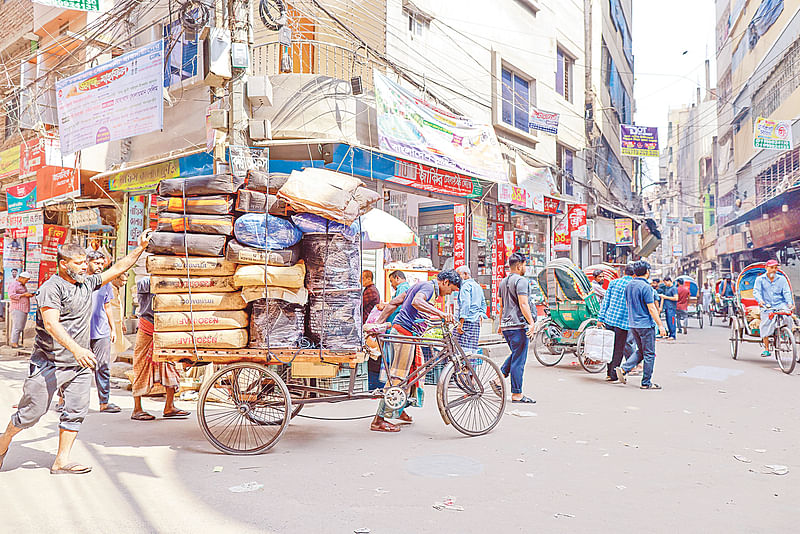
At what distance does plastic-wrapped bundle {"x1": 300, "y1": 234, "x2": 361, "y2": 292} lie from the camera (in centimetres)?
557

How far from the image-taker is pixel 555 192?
1758 centimetres

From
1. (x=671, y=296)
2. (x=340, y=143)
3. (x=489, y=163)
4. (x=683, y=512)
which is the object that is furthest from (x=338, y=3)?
(x=671, y=296)

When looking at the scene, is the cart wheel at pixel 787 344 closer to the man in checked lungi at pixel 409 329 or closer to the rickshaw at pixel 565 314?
the rickshaw at pixel 565 314

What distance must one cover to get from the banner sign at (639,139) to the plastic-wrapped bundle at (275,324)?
2031cm

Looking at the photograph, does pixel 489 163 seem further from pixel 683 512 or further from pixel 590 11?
pixel 590 11

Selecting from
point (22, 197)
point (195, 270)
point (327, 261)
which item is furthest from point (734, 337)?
point (22, 197)

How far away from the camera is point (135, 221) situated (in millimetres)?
14219

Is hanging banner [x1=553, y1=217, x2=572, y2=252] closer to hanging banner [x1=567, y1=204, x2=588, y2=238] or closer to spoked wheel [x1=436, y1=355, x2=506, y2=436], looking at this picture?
hanging banner [x1=567, y1=204, x2=588, y2=238]

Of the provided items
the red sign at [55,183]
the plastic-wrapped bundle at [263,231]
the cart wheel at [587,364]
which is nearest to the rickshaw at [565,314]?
the cart wheel at [587,364]

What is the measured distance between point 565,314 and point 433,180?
160 inches

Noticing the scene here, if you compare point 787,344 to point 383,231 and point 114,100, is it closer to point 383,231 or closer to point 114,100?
point 383,231

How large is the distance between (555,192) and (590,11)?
1085cm

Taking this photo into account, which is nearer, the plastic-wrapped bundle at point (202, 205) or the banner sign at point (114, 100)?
the plastic-wrapped bundle at point (202, 205)

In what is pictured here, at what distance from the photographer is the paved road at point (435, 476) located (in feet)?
12.6
